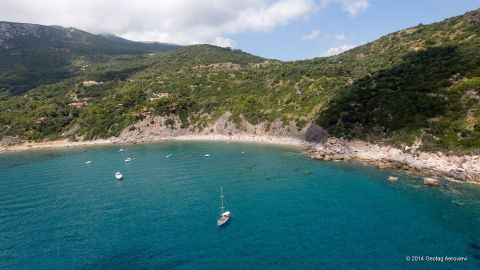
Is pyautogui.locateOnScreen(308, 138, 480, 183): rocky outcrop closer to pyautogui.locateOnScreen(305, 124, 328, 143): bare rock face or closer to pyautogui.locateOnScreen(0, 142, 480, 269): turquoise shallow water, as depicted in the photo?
pyautogui.locateOnScreen(305, 124, 328, 143): bare rock face

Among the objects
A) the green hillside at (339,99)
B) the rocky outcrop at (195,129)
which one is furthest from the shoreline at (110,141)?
the green hillside at (339,99)

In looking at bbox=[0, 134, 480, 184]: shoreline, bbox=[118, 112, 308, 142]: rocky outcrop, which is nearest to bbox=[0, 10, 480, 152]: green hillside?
bbox=[118, 112, 308, 142]: rocky outcrop

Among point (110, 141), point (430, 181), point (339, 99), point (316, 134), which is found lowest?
point (110, 141)

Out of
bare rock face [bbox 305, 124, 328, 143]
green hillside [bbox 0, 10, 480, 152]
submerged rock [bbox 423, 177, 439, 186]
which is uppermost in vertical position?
green hillside [bbox 0, 10, 480, 152]

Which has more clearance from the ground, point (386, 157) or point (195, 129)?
point (386, 157)

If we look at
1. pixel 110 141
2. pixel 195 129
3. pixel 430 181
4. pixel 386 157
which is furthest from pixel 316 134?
pixel 110 141

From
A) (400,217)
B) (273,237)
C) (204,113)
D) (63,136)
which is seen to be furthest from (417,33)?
(63,136)

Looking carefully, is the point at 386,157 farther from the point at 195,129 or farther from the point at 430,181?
the point at 195,129
